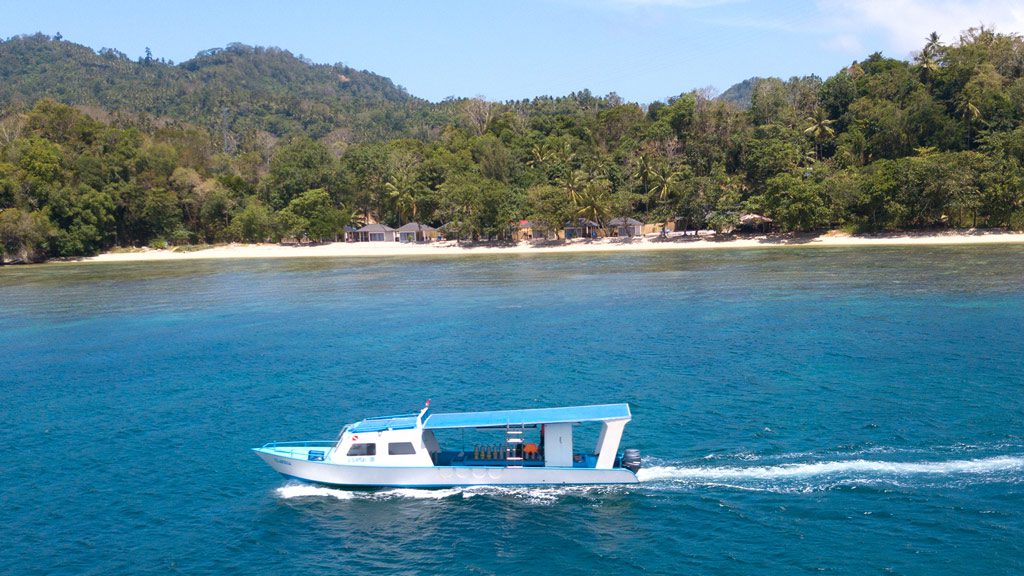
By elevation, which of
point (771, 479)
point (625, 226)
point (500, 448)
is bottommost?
point (771, 479)

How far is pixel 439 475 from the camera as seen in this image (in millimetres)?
27625

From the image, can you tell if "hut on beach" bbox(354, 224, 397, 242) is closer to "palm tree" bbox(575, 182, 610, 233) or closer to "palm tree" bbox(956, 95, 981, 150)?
"palm tree" bbox(575, 182, 610, 233)

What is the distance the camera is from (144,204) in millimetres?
137875

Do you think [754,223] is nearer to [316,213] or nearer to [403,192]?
[403,192]

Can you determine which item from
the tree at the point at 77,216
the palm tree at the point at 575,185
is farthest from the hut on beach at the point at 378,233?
the tree at the point at 77,216

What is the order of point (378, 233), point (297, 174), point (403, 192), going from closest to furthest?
point (403, 192), point (297, 174), point (378, 233)

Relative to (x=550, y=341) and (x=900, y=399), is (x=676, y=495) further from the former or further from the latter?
(x=550, y=341)

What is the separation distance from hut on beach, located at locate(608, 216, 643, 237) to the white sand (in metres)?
2.93

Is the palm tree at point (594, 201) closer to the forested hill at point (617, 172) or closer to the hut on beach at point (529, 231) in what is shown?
the forested hill at point (617, 172)

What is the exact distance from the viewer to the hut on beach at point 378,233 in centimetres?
14312

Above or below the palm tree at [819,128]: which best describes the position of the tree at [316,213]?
below

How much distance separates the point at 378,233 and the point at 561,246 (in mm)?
36828

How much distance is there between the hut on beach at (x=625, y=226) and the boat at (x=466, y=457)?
101470mm

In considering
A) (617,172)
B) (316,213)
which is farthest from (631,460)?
(316,213)
